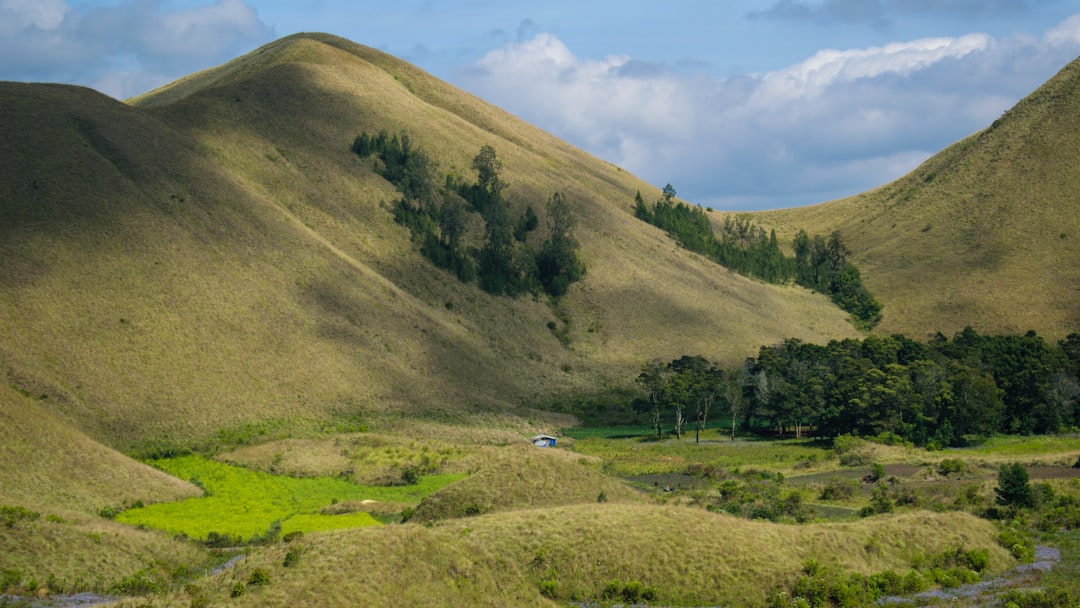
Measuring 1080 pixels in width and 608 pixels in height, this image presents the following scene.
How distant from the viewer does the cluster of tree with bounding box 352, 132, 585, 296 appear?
17075 centimetres

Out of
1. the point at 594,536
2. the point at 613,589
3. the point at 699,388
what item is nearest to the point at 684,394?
the point at 699,388

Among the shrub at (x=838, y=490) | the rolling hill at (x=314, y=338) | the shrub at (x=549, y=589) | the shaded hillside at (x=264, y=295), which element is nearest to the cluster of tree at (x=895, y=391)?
the rolling hill at (x=314, y=338)

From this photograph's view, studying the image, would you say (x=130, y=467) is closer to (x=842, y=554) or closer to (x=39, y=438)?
(x=39, y=438)

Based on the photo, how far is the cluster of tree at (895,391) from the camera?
118 m

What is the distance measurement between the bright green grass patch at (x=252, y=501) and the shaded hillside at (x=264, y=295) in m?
10.3

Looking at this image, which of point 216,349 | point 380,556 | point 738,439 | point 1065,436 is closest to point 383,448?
point 216,349

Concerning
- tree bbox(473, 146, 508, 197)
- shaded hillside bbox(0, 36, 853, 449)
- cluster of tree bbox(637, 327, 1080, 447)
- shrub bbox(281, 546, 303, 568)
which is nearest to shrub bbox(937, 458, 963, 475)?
cluster of tree bbox(637, 327, 1080, 447)

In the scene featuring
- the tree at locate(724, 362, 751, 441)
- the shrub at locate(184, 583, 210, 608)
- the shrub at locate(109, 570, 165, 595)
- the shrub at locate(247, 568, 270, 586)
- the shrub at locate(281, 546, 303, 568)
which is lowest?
the shrub at locate(109, 570, 165, 595)

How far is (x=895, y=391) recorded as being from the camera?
121m

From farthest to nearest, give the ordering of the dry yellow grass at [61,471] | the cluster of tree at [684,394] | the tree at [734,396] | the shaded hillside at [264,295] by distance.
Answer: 1. the cluster of tree at [684,394]
2. the tree at [734,396]
3. the shaded hillside at [264,295]
4. the dry yellow grass at [61,471]

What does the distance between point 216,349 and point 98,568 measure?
5809cm

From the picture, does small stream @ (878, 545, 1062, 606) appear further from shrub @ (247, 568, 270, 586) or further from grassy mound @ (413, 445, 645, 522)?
shrub @ (247, 568, 270, 586)

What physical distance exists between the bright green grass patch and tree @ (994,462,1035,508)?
42.1 m

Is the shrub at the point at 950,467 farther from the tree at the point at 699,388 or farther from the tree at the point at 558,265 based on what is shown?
the tree at the point at 558,265
